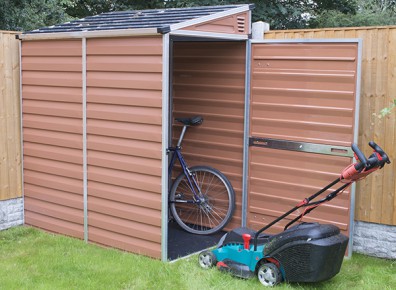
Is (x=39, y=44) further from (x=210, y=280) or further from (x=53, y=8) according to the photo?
(x=53, y=8)

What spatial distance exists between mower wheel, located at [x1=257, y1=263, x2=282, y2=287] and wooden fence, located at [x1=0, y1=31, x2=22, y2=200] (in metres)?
3.22

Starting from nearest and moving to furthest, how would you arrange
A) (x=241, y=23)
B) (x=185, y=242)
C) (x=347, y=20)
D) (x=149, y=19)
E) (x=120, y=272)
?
1. (x=120, y=272)
2. (x=149, y=19)
3. (x=241, y=23)
4. (x=185, y=242)
5. (x=347, y=20)

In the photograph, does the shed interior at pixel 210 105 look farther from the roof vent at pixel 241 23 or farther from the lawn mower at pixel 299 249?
the lawn mower at pixel 299 249

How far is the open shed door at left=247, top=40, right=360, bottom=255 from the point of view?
5730mm

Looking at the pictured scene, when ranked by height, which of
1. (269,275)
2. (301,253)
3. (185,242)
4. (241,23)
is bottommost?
(185,242)

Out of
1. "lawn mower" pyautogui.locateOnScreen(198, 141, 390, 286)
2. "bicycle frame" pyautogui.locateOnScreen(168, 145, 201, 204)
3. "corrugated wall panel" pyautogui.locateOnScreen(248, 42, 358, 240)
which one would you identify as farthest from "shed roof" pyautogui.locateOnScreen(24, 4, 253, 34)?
"lawn mower" pyautogui.locateOnScreen(198, 141, 390, 286)

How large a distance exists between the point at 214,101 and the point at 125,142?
127 cm

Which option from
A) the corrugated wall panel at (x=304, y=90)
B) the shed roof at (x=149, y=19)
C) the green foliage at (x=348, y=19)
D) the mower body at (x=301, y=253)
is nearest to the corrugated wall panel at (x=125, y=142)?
the shed roof at (x=149, y=19)

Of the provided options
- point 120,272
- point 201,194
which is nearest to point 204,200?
point 201,194

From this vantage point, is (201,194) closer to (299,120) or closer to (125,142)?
(125,142)

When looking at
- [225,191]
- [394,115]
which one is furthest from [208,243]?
[394,115]

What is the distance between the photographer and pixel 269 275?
508 cm

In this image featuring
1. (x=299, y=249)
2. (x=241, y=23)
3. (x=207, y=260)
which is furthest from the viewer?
(x=241, y=23)

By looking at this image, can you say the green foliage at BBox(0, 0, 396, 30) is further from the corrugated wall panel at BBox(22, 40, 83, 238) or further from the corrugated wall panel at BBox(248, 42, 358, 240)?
the corrugated wall panel at BBox(248, 42, 358, 240)
